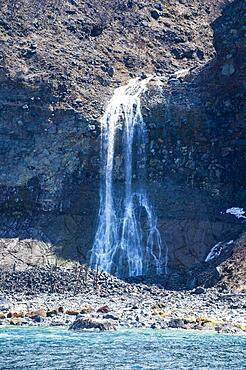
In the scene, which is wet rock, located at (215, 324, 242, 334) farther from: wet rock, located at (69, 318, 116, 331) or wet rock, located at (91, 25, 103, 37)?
wet rock, located at (91, 25, 103, 37)

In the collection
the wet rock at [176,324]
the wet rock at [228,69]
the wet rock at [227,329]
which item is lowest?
the wet rock at [227,329]

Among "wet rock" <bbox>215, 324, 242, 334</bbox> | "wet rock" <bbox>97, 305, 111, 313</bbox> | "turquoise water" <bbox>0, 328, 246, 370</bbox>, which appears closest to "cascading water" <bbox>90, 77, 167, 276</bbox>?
"wet rock" <bbox>97, 305, 111, 313</bbox>

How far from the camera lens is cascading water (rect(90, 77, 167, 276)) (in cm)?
5247

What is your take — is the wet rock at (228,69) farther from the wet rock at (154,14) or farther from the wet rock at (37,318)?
the wet rock at (37,318)

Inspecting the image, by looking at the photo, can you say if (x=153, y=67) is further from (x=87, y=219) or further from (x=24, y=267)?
(x=24, y=267)

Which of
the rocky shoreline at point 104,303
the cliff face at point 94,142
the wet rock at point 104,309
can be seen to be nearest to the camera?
the rocky shoreline at point 104,303

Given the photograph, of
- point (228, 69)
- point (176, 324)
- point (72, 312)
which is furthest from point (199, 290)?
point (228, 69)

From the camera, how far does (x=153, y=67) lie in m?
67.2

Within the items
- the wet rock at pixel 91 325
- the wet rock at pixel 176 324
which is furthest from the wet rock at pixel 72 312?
the wet rock at pixel 176 324

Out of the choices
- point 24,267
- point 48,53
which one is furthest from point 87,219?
point 48,53

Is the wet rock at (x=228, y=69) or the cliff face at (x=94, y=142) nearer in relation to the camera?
the cliff face at (x=94, y=142)

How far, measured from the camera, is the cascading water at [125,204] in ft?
172

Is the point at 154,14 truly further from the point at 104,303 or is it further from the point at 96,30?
the point at 104,303

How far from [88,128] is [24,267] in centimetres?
1052
